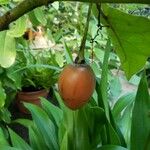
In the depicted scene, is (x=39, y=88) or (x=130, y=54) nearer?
(x=130, y=54)

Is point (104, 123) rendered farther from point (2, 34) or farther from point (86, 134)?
point (2, 34)

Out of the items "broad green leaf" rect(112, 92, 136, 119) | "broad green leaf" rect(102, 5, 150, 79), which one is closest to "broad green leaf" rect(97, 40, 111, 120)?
"broad green leaf" rect(112, 92, 136, 119)

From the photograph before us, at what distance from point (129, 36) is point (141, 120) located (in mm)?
721

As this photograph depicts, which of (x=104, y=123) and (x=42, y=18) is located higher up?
(x=42, y=18)

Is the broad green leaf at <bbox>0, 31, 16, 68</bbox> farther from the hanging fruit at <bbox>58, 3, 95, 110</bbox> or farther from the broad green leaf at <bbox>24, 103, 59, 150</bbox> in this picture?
the broad green leaf at <bbox>24, 103, 59, 150</bbox>

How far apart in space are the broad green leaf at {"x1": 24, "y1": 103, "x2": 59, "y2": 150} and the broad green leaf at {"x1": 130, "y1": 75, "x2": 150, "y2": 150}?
443mm

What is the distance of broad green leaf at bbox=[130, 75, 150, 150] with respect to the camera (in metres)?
1.10

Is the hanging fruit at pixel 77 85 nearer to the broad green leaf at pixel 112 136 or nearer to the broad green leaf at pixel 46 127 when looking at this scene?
the broad green leaf at pixel 112 136

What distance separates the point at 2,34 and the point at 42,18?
0.48 metres

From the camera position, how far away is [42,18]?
3.80ft

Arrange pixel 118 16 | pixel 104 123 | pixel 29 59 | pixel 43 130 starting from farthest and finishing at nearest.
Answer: pixel 29 59
pixel 43 130
pixel 104 123
pixel 118 16

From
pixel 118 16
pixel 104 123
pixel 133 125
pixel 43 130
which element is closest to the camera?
pixel 118 16

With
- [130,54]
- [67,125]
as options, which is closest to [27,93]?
[67,125]

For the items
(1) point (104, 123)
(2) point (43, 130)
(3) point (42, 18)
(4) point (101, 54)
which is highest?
(3) point (42, 18)
